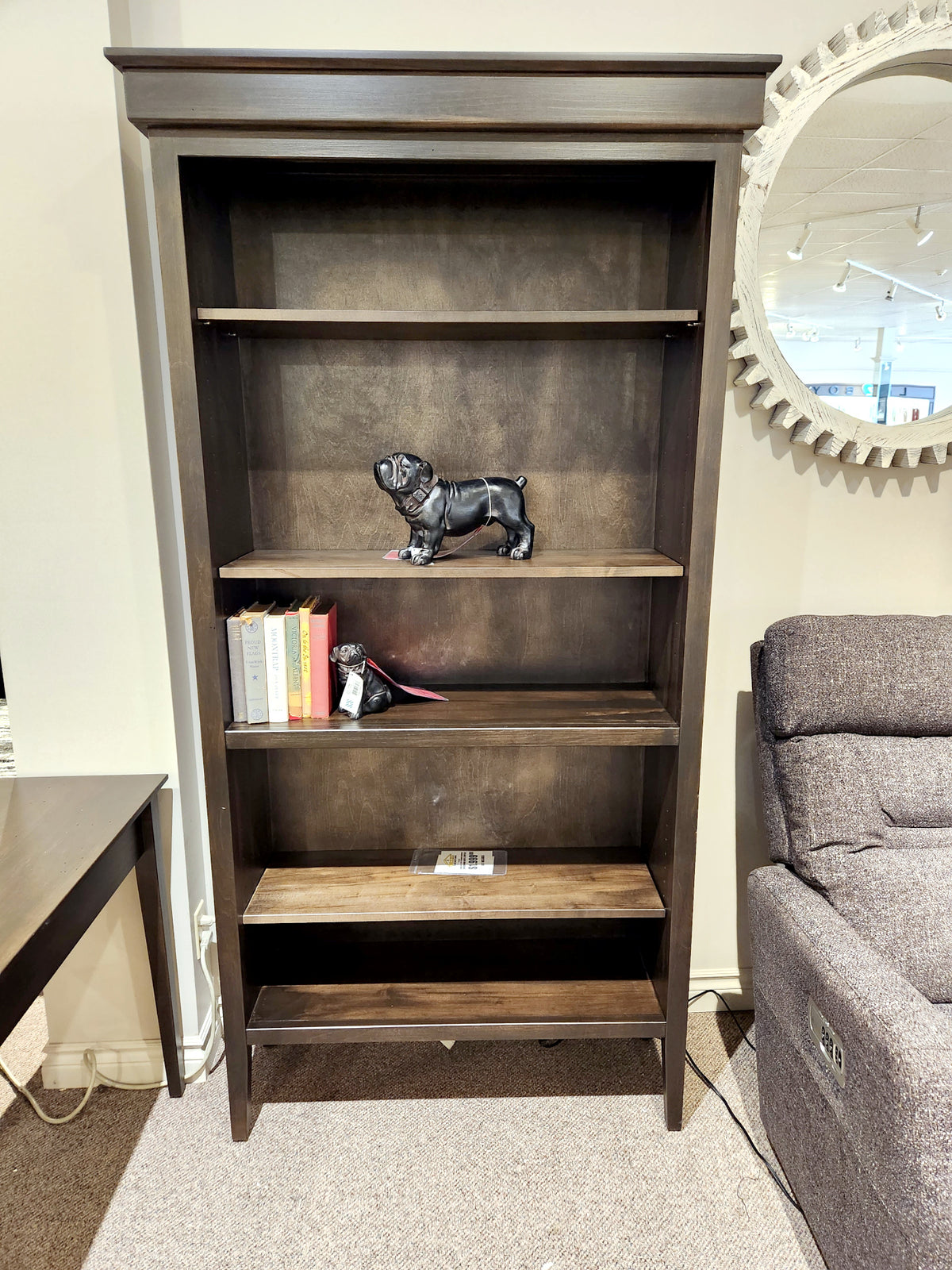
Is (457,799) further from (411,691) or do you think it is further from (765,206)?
(765,206)

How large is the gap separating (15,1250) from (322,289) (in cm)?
190

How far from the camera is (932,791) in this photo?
1418 millimetres

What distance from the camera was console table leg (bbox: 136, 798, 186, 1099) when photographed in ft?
4.99

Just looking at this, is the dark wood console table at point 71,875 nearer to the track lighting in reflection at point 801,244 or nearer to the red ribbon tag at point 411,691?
the red ribbon tag at point 411,691

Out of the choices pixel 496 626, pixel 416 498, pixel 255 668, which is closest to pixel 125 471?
pixel 255 668

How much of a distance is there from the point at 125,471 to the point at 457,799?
1.01 meters

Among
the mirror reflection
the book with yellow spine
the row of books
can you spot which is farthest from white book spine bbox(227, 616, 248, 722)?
the mirror reflection

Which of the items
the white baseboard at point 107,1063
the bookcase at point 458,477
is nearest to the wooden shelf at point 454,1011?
the bookcase at point 458,477

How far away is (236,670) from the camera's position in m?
1.40

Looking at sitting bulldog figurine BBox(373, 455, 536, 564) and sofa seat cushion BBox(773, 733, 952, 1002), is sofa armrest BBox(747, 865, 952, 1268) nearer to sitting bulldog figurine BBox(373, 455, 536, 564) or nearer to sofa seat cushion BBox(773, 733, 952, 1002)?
A: sofa seat cushion BBox(773, 733, 952, 1002)

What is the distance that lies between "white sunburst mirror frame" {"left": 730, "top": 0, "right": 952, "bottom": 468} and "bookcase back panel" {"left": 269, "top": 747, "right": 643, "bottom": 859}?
32.7 inches

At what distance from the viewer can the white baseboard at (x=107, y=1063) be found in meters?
1.67

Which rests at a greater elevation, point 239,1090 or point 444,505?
point 444,505

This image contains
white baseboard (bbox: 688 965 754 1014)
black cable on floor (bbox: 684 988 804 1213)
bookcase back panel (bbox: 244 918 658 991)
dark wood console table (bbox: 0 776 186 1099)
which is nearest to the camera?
dark wood console table (bbox: 0 776 186 1099)
